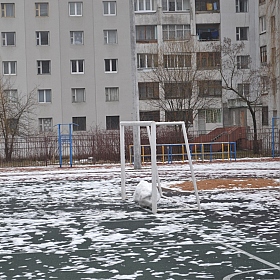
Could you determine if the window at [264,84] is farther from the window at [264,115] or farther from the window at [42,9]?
the window at [42,9]

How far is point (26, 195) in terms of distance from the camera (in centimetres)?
1883

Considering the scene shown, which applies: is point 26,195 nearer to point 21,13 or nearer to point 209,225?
point 209,225

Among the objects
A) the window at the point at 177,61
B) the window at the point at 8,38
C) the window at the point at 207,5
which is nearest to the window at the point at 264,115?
the window at the point at 177,61

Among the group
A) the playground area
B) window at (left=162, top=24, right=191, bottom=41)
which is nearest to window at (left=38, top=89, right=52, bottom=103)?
window at (left=162, top=24, right=191, bottom=41)

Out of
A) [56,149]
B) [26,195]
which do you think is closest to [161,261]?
[26,195]

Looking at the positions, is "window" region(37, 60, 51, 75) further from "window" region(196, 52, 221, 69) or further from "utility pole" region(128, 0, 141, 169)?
"utility pole" region(128, 0, 141, 169)

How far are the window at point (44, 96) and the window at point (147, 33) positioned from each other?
1017 cm

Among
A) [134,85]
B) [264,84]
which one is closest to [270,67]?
[264,84]

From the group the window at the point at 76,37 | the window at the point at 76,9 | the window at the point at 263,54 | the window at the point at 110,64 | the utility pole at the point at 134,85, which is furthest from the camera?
the window at the point at 110,64

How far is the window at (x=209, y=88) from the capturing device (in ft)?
188

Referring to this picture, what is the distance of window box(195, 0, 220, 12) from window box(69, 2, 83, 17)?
37.2ft

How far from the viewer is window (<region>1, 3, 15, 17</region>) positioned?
198 feet

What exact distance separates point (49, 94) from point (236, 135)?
17871mm

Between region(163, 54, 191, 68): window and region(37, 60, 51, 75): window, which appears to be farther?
region(37, 60, 51, 75): window
